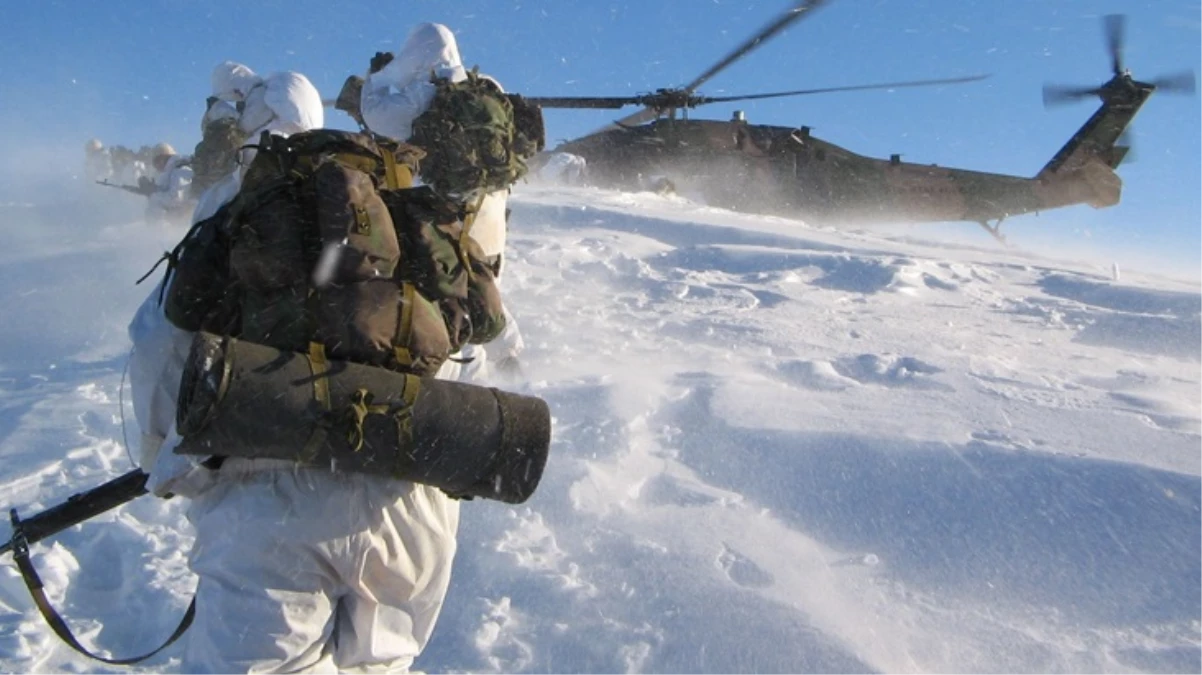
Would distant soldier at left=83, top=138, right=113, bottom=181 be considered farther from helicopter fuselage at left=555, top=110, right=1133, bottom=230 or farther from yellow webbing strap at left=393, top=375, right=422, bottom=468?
yellow webbing strap at left=393, top=375, right=422, bottom=468

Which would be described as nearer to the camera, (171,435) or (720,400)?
(171,435)

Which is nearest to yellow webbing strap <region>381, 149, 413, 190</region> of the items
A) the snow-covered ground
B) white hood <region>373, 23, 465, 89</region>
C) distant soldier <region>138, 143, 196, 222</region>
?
the snow-covered ground

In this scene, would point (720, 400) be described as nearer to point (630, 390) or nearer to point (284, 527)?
point (630, 390)

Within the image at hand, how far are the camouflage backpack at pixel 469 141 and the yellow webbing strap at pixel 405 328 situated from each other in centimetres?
128

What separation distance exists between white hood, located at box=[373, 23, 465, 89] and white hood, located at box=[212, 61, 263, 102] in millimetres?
4997

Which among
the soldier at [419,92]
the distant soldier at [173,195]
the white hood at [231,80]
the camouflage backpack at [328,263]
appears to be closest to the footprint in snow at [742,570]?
the soldier at [419,92]

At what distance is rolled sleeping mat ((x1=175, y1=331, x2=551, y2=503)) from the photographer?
1569 mm

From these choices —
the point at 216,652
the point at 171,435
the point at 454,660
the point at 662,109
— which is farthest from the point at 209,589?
the point at 662,109

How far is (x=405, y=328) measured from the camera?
70.0 inches

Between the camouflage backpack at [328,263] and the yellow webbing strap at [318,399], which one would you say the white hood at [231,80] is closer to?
the camouflage backpack at [328,263]

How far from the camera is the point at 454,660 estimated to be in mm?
2625

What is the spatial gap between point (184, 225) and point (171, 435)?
10758mm

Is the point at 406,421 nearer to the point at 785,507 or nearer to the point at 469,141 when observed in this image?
Result: the point at 469,141

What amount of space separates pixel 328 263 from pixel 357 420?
0.31 metres
